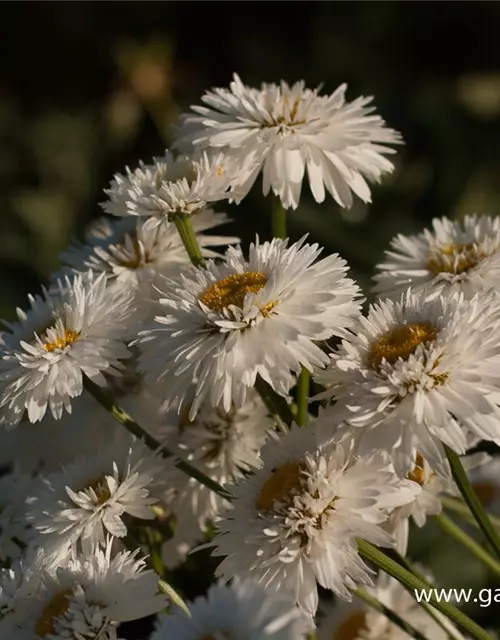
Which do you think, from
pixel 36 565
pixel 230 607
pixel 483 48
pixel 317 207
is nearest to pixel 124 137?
pixel 317 207

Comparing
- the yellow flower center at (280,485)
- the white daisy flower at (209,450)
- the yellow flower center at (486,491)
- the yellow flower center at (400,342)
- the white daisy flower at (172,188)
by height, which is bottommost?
the yellow flower center at (486,491)

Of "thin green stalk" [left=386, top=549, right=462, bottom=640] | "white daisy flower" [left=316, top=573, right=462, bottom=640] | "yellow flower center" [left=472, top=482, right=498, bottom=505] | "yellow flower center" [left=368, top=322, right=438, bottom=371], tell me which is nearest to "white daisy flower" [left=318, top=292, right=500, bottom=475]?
"yellow flower center" [left=368, top=322, right=438, bottom=371]

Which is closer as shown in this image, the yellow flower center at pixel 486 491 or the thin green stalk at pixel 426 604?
the thin green stalk at pixel 426 604

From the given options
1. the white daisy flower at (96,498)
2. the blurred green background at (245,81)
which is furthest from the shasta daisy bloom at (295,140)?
the blurred green background at (245,81)

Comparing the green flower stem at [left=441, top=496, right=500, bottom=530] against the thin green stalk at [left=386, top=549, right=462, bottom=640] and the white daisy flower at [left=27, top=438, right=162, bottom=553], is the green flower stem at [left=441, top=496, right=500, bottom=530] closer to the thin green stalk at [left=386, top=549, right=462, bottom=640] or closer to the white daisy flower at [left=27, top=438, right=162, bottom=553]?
the thin green stalk at [left=386, top=549, right=462, bottom=640]

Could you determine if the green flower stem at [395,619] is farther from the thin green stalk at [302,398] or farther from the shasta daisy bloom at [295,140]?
the shasta daisy bloom at [295,140]

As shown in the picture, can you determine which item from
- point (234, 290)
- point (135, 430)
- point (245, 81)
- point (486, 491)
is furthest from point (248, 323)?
point (245, 81)

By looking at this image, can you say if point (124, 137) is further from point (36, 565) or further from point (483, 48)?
point (36, 565)

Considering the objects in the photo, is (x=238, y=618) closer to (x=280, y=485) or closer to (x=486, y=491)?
(x=280, y=485)
